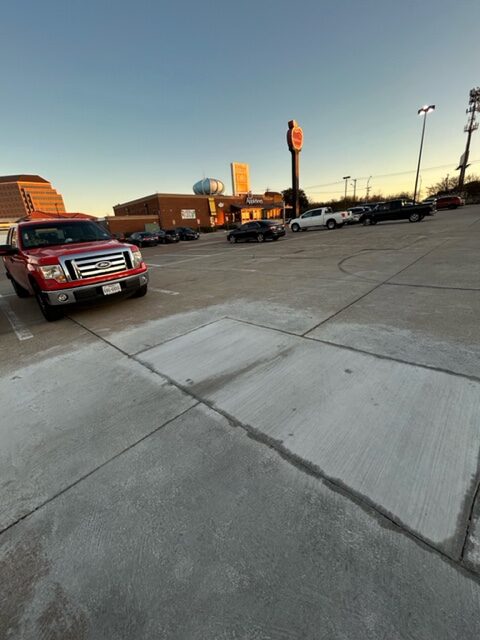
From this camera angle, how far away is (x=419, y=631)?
109cm

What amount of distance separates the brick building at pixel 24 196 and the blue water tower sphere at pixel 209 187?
228 feet

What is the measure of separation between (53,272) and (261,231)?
1595cm

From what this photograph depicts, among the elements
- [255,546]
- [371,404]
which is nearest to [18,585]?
[255,546]

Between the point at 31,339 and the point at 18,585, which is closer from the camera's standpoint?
the point at 18,585

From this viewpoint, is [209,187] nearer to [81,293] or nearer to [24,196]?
[81,293]

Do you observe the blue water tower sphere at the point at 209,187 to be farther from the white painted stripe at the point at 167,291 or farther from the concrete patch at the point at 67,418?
the concrete patch at the point at 67,418

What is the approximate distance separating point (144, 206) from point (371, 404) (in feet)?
181

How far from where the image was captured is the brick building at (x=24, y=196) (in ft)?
324

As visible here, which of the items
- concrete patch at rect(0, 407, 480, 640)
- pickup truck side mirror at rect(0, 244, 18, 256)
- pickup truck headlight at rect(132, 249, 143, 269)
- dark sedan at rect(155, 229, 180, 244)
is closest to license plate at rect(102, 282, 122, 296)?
pickup truck headlight at rect(132, 249, 143, 269)

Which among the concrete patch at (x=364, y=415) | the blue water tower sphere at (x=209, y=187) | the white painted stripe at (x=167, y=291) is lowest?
the white painted stripe at (x=167, y=291)

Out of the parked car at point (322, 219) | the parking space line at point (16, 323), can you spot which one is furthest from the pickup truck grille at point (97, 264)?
the parked car at point (322, 219)

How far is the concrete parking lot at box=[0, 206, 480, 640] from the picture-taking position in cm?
120

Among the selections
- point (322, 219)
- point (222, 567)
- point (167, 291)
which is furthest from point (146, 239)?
point (222, 567)

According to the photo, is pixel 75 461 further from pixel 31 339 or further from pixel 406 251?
pixel 406 251
